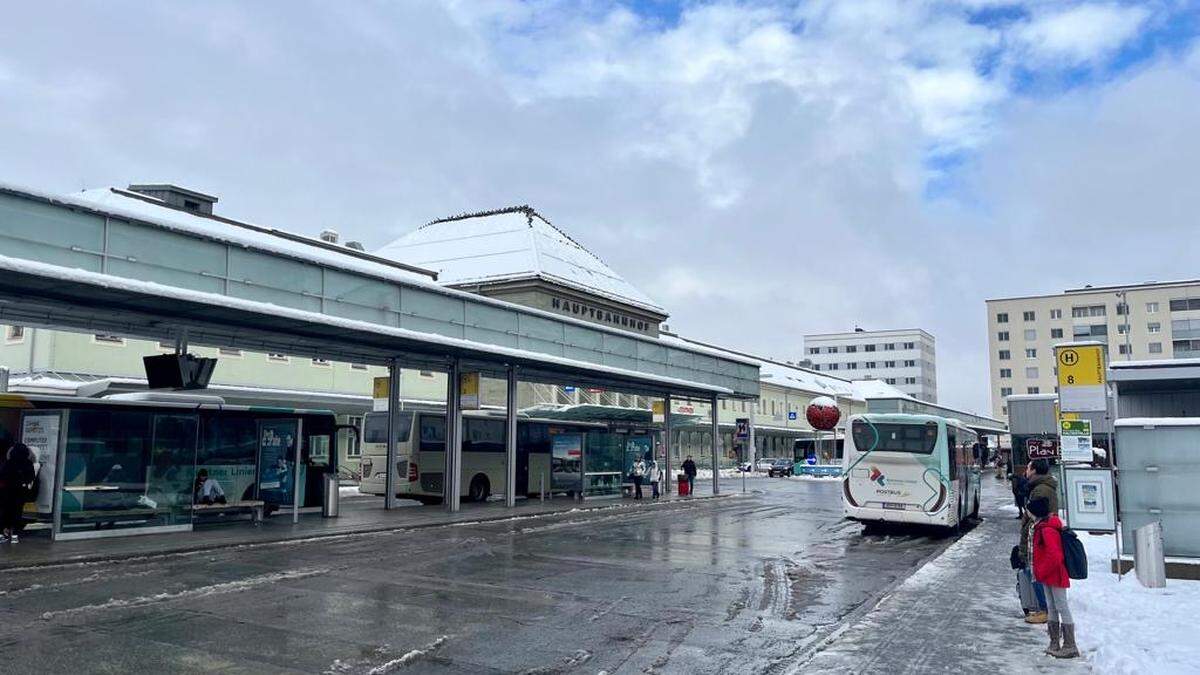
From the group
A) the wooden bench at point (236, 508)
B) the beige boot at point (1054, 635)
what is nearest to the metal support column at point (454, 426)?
the wooden bench at point (236, 508)

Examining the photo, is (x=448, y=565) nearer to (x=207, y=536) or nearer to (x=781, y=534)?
(x=207, y=536)

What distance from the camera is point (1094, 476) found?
15.3 metres

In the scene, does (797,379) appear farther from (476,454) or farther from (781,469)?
(476,454)

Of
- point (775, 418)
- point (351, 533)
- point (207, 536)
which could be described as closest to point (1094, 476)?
point (351, 533)

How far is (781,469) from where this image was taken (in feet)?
201

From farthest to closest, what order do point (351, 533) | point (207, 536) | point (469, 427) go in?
point (469, 427)
point (351, 533)
point (207, 536)

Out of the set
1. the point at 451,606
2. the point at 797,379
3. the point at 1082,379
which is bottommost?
the point at 451,606

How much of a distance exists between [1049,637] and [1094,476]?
26.2 feet

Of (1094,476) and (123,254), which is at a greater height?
(123,254)

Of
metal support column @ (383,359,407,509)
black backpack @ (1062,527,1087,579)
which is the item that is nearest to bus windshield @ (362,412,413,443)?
metal support column @ (383,359,407,509)

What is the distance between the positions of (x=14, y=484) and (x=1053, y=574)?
15.3 metres

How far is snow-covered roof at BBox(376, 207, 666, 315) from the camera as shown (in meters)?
48.2

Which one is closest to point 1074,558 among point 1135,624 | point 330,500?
point 1135,624

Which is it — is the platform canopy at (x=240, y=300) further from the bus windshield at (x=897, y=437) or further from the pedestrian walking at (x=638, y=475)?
the bus windshield at (x=897, y=437)
